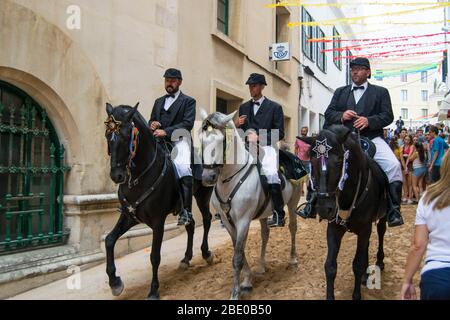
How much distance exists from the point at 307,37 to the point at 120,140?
15.5 metres

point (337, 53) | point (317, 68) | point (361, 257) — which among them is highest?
point (337, 53)

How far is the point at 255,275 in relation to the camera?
5.73 m

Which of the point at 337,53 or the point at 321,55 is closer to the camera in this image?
the point at 321,55

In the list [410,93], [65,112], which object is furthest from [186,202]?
[410,93]

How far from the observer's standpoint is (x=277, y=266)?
616 centimetres

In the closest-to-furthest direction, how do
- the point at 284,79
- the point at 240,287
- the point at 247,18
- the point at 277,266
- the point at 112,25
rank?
the point at 240,287 → the point at 277,266 → the point at 112,25 → the point at 247,18 → the point at 284,79

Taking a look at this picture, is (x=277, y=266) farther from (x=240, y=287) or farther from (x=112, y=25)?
(x=112, y=25)

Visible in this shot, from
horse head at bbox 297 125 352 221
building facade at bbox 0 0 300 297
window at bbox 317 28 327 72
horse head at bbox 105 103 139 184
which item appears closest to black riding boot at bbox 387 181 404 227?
horse head at bbox 297 125 352 221

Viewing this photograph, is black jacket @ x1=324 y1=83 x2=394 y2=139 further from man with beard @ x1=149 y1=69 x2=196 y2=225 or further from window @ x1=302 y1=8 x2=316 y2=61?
window @ x1=302 y1=8 x2=316 y2=61

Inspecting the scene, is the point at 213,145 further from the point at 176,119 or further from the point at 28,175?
the point at 28,175

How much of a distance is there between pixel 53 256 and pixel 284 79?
11.3 meters

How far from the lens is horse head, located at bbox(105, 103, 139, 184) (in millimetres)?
4371

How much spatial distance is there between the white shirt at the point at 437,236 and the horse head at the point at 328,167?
1.03m

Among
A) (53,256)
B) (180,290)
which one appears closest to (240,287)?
(180,290)
